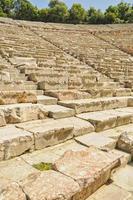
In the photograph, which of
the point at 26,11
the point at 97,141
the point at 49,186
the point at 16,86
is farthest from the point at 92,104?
the point at 26,11

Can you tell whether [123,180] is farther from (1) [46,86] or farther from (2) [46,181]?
(1) [46,86]

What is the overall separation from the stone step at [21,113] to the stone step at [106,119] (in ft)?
2.32

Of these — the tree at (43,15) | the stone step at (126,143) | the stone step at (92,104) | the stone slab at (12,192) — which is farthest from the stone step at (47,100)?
the tree at (43,15)

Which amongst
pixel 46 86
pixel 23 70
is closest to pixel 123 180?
pixel 46 86

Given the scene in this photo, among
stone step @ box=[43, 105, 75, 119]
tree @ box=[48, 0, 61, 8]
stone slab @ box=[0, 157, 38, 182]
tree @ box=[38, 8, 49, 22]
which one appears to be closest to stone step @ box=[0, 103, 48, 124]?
stone step @ box=[43, 105, 75, 119]

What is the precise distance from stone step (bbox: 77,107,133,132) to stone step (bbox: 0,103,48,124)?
71 cm

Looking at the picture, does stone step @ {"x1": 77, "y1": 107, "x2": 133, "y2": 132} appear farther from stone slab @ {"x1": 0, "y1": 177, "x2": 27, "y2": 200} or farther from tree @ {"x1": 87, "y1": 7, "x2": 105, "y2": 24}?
tree @ {"x1": 87, "y1": 7, "x2": 105, "y2": 24}

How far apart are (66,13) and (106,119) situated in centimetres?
2972

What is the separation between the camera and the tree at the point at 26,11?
32125 mm

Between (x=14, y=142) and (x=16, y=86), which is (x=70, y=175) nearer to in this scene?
(x=14, y=142)

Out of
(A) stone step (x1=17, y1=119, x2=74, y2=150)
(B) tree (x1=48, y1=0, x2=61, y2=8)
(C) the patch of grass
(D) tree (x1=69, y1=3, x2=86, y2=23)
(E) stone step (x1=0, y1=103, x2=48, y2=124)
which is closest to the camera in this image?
(C) the patch of grass

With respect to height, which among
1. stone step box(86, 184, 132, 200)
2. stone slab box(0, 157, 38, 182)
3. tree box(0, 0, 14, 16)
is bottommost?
stone step box(86, 184, 132, 200)

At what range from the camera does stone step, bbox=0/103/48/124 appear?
11.3ft

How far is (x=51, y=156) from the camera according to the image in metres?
2.95
